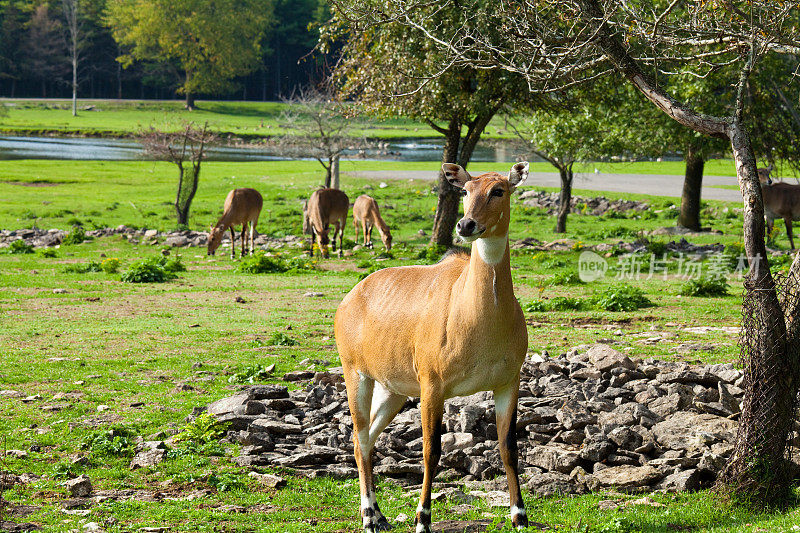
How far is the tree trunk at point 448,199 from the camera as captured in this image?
78.8 ft

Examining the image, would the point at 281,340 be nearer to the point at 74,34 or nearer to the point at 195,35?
the point at 195,35

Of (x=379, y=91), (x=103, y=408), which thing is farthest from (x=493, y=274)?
(x=379, y=91)

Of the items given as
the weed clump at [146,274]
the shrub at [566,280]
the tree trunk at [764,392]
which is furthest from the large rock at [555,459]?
the weed clump at [146,274]

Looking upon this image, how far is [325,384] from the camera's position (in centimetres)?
1120

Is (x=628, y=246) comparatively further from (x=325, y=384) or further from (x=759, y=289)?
(x=759, y=289)

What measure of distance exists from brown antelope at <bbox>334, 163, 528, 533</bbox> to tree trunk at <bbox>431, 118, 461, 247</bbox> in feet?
54.2

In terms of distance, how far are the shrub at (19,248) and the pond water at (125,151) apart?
102 ft

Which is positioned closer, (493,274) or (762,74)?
(493,274)

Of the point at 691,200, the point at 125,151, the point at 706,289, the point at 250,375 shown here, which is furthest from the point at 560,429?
the point at 125,151

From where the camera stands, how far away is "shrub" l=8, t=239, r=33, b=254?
82.2ft

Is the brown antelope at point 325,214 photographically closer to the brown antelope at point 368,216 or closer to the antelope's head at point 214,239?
the brown antelope at point 368,216

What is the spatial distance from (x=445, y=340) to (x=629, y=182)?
4097 centimetres

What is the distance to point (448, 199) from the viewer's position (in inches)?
960

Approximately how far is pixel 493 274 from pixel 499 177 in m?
0.72
